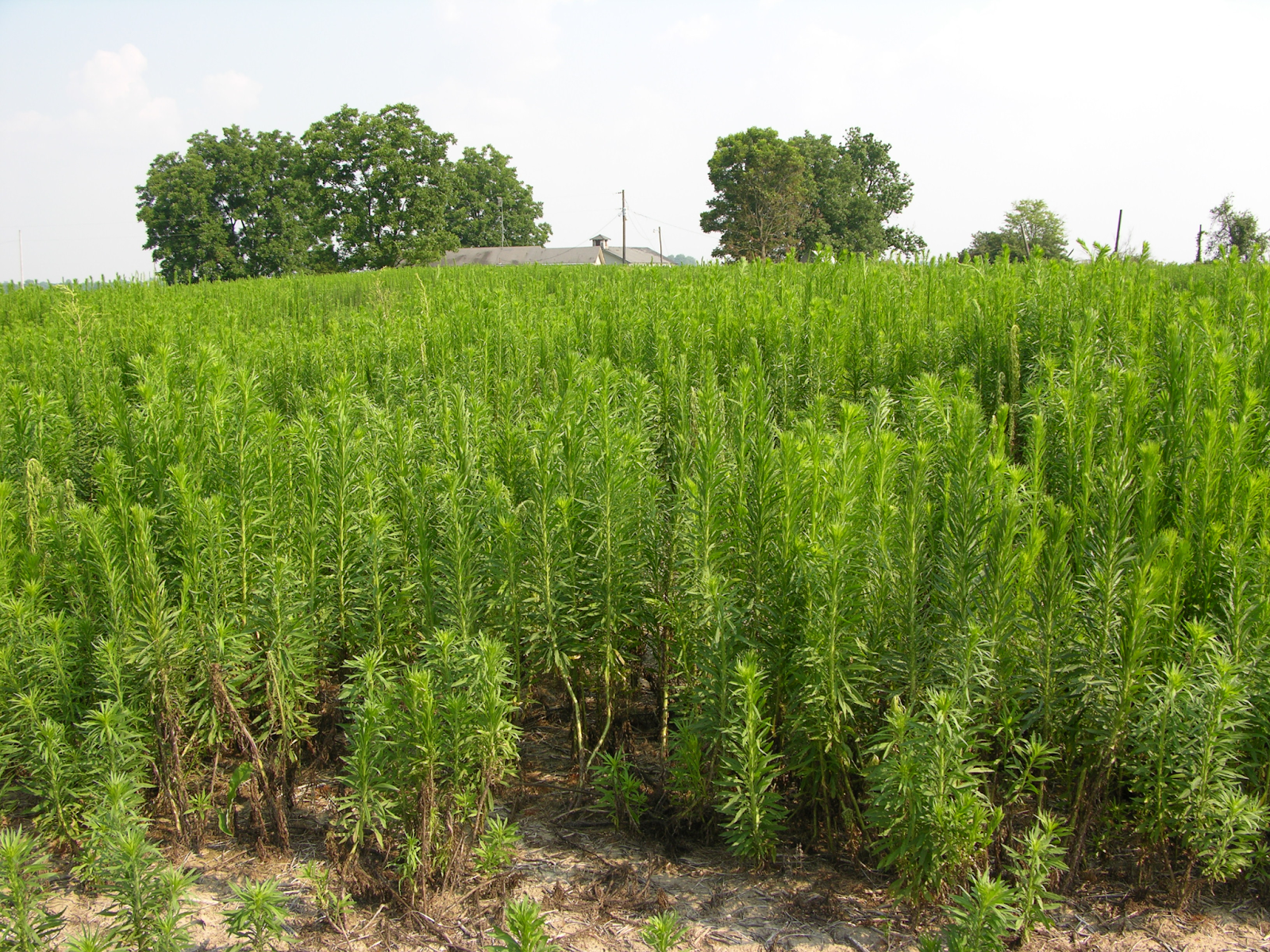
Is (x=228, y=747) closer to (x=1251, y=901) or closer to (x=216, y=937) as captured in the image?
(x=216, y=937)

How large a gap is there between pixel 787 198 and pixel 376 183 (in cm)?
2851

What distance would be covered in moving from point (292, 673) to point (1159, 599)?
2541 millimetres

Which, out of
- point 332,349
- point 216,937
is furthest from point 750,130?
point 216,937

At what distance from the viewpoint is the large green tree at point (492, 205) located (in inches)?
2534

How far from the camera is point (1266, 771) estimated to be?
1.97 m

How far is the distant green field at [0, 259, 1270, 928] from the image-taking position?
2006mm

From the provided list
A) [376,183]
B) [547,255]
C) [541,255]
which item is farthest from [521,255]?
[376,183]

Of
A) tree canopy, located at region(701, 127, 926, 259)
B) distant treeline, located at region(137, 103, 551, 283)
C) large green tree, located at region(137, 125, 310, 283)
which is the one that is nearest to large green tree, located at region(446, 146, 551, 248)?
distant treeline, located at region(137, 103, 551, 283)

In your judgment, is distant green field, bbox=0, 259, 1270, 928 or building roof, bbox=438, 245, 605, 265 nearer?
distant green field, bbox=0, 259, 1270, 928

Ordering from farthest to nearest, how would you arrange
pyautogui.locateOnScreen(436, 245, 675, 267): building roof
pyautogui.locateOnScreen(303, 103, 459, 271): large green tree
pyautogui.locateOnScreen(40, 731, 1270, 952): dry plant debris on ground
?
pyautogui.locateOnScreen(436, 245, 675, 267): building roof → pyautogui.locateOnScreen(303, 103, 459, 271): large green tree → pyautogui.locateOnScreen(40, 731, 1270, 952): dry plant debris on ground

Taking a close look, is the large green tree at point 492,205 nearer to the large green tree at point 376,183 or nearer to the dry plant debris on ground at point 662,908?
the large green tree at point 376,183

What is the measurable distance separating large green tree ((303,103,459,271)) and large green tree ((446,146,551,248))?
5456mm

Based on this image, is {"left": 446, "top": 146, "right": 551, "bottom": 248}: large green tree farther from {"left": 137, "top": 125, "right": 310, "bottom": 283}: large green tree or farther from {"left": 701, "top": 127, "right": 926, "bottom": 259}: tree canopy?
{"left": 701, "top": 127, "right": 926, "bottom": 259}: tree canopy

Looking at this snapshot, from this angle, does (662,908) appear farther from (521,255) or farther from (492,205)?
(492,205)
